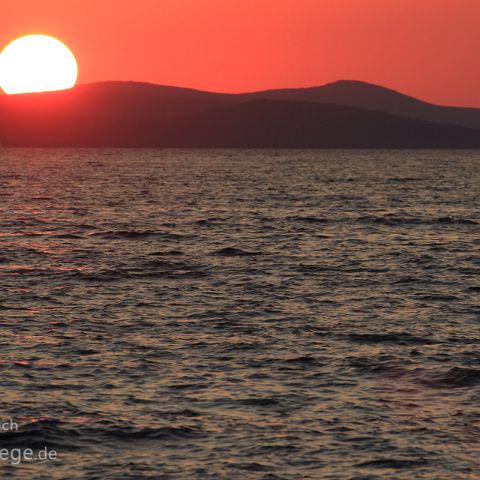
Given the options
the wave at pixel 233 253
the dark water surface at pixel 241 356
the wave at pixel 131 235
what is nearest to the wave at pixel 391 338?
the dark water surface at pixel 241 356

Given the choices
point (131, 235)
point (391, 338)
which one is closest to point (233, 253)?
point (131, 235)

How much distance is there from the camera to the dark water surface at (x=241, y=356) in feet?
65.7

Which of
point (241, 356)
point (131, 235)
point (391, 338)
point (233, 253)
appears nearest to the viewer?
point (241, 356)

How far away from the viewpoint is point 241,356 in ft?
89.5

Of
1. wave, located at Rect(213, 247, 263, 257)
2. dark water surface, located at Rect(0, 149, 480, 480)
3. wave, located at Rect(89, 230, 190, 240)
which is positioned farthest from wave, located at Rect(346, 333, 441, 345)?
wave, located at Rect(89, 230, 190, 240)

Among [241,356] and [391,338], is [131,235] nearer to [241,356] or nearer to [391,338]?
[391,338]

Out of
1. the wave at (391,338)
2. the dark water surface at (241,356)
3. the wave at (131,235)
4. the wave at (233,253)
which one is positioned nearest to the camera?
the dark water surface at (241,356)

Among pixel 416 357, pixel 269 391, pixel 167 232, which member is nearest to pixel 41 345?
pixel 269 391

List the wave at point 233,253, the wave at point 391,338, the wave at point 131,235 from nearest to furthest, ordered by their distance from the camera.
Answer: the wave at point 391,338, the wave at point 233,253, the wave at point 131,235

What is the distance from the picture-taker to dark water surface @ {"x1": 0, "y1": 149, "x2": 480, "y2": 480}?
65.7 ft

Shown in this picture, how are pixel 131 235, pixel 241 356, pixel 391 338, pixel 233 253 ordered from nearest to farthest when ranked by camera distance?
pixel 241 356
pixel 391 338
pixel 233 253
pixel 131 235

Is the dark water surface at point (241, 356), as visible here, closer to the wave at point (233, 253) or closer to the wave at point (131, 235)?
the wave at point (233, 253)

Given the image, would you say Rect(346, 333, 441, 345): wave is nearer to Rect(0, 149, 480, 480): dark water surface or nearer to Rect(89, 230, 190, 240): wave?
Rect(0, 149, 480, 480): dark water surface

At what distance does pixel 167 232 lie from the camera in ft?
203
